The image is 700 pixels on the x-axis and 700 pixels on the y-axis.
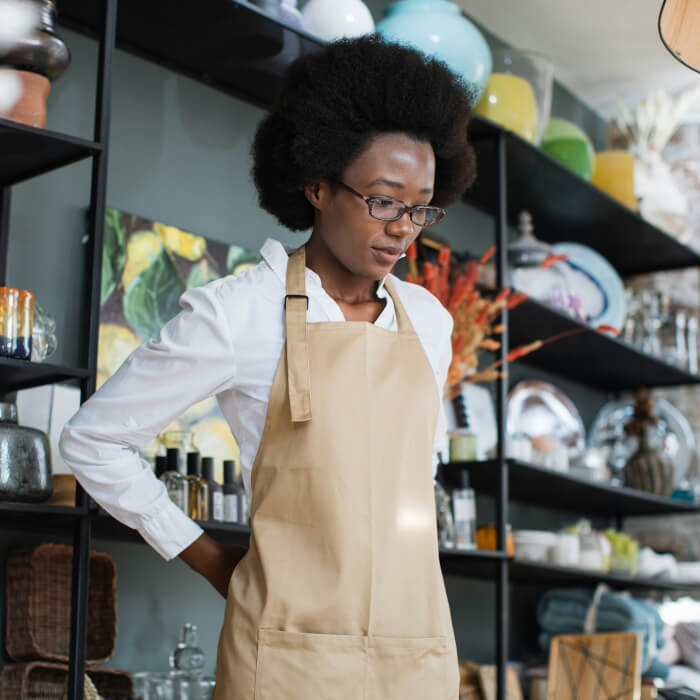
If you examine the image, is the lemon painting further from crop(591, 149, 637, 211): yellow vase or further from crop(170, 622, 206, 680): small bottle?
crop(591, 149, 637, 211): yellow vase

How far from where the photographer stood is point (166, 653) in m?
2.66

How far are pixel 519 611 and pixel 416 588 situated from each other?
2566 mm

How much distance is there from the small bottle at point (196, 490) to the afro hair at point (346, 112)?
707 millimetres

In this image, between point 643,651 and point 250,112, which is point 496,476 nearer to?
point 643,651

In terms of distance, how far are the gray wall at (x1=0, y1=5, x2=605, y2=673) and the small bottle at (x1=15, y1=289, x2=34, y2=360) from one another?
0.39 metres

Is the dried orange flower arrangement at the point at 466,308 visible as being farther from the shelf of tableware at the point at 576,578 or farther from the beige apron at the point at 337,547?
the beige apron at the point at 337,547

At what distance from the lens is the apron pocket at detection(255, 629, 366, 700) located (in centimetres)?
150

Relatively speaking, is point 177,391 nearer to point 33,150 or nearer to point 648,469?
point 33,150

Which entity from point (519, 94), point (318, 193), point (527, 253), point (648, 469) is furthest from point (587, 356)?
point (318, 193)

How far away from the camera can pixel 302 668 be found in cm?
151

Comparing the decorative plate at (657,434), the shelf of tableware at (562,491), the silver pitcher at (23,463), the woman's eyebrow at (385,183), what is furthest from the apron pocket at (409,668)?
the decorative plate at (657,434)

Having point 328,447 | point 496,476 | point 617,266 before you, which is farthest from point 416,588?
point 617,266

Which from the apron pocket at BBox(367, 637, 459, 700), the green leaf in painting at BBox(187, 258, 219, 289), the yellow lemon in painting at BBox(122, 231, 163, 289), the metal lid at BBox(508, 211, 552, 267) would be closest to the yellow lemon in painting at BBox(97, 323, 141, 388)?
the yellow lemon in painting at BBox(122, 231, 163, 289)

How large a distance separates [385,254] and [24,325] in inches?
31.6
